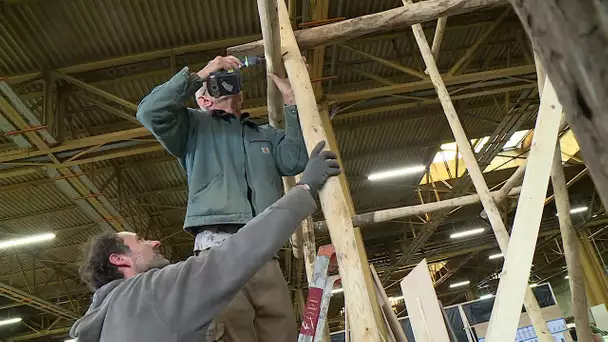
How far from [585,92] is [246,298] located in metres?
2.02

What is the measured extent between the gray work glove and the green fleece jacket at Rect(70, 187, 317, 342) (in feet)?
0.89

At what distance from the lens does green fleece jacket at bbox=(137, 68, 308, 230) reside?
2689 mm

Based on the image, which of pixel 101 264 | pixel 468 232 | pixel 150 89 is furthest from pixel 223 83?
pixel 468 232

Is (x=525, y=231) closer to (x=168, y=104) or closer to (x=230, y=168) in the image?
(x=230, y=168)

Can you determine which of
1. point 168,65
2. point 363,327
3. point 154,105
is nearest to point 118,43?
point 168,65

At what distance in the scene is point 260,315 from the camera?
8.28 ft

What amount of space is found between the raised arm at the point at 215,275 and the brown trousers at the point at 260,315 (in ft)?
0.89

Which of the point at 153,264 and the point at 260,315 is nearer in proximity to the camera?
the point at 260,315

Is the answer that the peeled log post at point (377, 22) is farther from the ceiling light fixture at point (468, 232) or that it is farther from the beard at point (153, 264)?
the ceiling light fixture at point (468, 232)

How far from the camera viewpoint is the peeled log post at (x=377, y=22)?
11.0ft

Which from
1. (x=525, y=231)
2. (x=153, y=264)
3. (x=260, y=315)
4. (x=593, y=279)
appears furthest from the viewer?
(x=593, y=279)

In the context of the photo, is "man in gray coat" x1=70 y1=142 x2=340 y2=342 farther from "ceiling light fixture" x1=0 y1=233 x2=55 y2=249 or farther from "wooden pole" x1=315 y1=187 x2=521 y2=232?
"ceiling light fixture" x1=0 y1=233 x2=55 y2=249

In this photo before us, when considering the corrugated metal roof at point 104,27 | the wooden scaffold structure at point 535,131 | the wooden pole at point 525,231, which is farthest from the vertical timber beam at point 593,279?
the wooden pole at point 525,231

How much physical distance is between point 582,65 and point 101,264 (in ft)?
8.25
